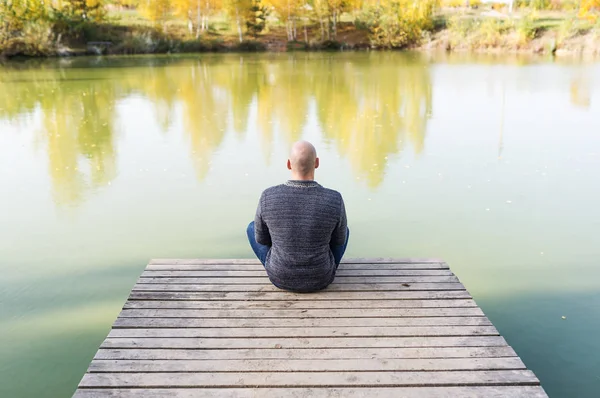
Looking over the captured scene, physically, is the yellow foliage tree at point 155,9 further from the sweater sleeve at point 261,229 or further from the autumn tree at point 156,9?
the sweater sleeve at point 261,229

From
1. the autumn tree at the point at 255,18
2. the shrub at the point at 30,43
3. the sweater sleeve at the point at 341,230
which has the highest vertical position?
the autumn tree at the point at 255,18

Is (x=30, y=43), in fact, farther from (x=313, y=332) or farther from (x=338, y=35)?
(x=313, y=332)

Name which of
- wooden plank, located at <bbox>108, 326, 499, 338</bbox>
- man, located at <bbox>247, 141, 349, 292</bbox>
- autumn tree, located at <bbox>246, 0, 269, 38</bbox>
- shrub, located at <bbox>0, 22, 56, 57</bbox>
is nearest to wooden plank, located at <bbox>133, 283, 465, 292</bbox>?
man, located at <bbox>247, 141, 349, 292</bbox>

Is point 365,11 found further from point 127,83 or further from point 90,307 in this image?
point 90,307

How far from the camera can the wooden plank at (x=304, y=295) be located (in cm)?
299

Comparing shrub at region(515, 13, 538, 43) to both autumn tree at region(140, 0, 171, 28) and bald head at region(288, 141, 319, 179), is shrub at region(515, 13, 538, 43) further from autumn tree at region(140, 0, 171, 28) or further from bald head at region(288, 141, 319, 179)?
bald head at region(288, 141, 319, 179)

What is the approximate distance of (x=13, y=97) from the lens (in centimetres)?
1410

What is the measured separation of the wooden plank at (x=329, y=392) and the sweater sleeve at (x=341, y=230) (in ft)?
3.10

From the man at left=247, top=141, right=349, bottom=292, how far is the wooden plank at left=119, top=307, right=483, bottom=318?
21cm

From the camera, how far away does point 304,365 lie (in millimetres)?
2379

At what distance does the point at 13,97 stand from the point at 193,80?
578cm

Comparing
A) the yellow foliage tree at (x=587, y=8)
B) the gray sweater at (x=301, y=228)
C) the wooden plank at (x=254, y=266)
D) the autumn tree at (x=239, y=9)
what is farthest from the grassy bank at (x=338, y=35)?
the gray sweater at (x=301, y=228)

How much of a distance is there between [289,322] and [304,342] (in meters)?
0.19

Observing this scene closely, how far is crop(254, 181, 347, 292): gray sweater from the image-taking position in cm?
286
